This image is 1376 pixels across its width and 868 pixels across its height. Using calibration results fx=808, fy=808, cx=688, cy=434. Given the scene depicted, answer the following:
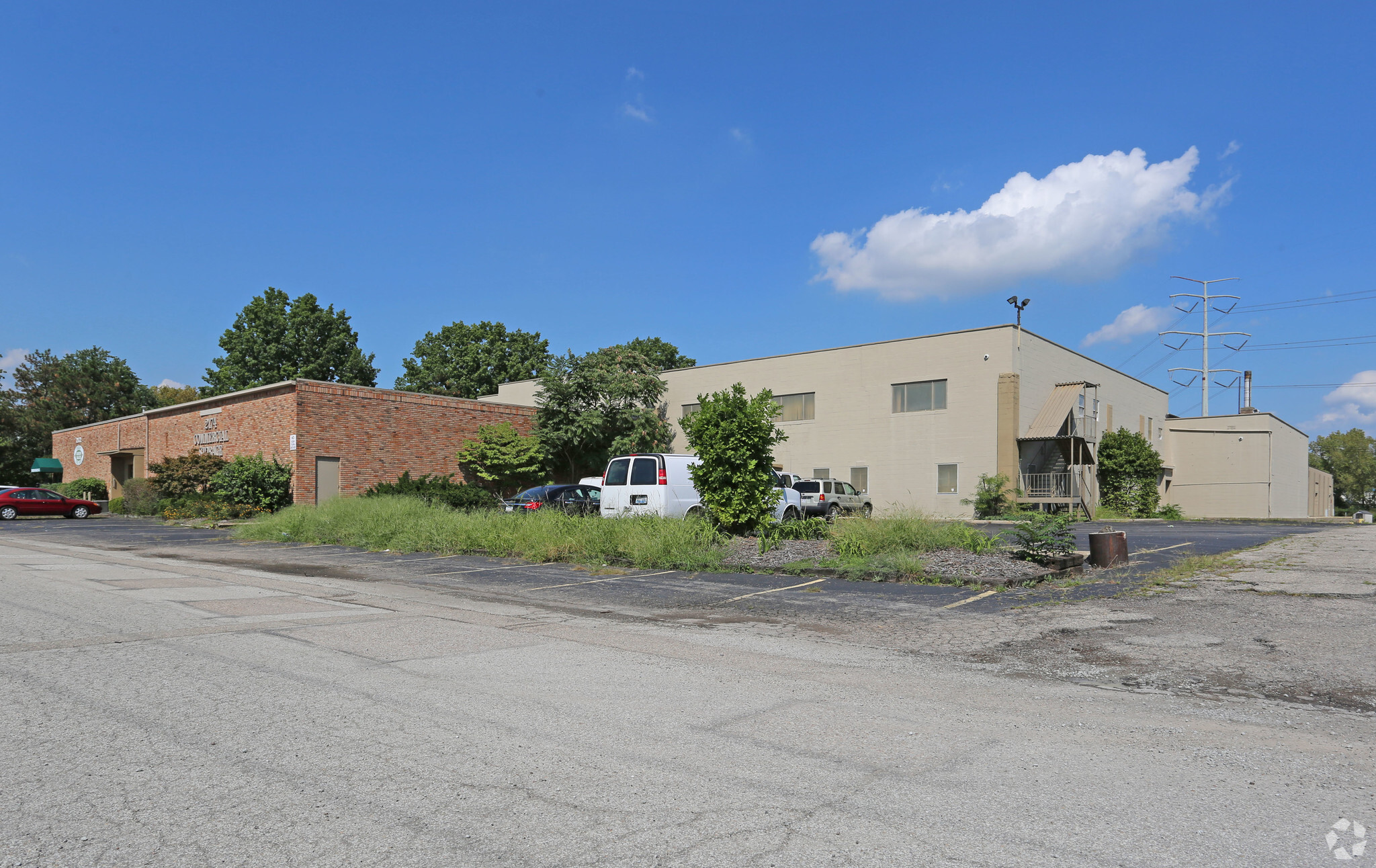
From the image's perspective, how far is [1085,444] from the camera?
36.2 meters

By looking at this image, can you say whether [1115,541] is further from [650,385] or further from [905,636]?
[650,385]

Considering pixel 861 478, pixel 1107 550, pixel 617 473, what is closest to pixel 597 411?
pixel 861 478

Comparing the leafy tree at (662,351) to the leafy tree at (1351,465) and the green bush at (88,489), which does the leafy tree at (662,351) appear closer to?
the green bush at (88,489)

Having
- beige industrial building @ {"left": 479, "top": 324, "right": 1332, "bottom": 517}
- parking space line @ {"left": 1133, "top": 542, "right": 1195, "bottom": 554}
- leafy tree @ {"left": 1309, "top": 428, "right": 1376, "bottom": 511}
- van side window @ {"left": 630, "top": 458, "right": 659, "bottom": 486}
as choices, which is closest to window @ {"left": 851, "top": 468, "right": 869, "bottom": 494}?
beige industrial building @ {"left": 479, "top": 324, "right": 1332, "bottom": 517}

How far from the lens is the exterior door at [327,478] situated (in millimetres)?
31406

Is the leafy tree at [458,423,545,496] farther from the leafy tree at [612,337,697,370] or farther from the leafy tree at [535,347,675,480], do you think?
the leafy tree at [612,337,697,370]

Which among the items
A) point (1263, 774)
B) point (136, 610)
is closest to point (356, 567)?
point (136, 610)

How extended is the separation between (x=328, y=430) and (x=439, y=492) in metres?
8.50

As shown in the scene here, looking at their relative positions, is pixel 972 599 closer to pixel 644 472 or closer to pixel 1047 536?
pixel 1047 536

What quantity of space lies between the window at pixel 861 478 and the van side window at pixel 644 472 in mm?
19362

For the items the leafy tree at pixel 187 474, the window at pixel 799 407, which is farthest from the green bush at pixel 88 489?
the window at pixel 799 407

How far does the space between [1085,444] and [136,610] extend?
3610 centimetres

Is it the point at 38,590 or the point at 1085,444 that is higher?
the point at 1085,444

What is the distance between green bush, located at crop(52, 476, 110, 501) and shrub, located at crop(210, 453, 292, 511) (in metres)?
21.6
